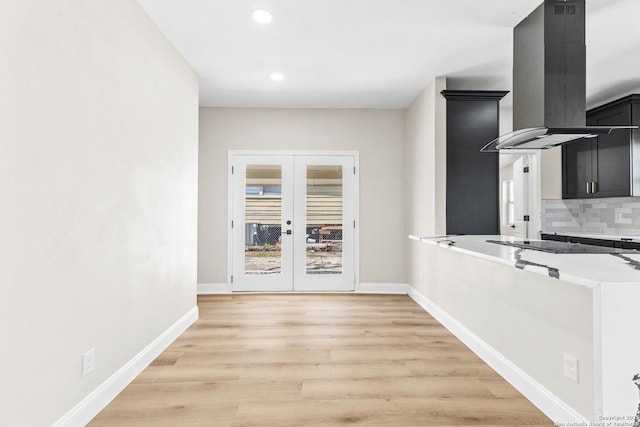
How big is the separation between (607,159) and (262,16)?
14.2 ft

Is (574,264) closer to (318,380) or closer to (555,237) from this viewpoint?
Result: (318,380)

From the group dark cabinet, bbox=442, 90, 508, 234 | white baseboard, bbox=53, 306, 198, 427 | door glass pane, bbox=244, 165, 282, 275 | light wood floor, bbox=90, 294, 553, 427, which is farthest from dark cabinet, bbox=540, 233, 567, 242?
white baseboard, bbox=53, 306, 198, 427

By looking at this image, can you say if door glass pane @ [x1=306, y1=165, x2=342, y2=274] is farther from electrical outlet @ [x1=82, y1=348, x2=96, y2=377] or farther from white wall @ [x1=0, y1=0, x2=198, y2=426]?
electrical outlet @ [x1=82, y1=348, x2=96, y2=377]

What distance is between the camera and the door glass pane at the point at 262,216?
5102 millimetres

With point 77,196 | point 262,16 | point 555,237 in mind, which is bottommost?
point 555,237

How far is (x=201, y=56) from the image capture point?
3.47 metres

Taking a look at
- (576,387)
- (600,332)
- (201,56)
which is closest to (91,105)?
(201,56)

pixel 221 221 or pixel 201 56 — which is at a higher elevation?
pixel 201 56

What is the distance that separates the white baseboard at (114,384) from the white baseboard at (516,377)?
2529 mm

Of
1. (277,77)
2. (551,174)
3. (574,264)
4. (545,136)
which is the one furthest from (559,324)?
(551,174)

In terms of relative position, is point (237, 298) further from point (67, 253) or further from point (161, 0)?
point (161, 0)

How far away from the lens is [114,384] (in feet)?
7.43

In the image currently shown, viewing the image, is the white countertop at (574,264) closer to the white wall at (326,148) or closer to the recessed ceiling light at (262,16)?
the recessed ceiling light at (262,16)

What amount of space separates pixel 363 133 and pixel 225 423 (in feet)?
13.4
